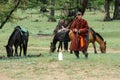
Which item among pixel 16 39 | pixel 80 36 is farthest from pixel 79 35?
pixel 16 39

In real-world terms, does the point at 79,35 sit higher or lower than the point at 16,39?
higher

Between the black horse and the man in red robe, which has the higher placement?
the man in red robe

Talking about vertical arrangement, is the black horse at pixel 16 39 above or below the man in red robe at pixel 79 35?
below

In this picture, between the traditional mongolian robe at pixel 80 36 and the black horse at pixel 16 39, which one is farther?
the black horse at pixel 16 39

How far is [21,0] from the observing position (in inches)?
933

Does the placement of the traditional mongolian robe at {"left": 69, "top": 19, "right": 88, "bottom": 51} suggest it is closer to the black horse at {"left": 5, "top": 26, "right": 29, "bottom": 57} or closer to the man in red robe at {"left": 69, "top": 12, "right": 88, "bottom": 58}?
the man in red robe at {"left": 69, "top": 12, "right": 88, "bottom": 58}

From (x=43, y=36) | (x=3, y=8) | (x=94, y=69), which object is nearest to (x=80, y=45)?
(x=94, y=69)

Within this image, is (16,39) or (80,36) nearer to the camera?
(80,36)

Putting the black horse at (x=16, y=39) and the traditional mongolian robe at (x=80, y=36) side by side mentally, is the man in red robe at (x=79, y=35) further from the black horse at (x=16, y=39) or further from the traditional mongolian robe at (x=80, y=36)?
the black horse at (x=16, y=39)

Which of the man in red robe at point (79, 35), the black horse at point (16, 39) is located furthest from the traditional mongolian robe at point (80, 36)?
the black horse at point (16, 39)

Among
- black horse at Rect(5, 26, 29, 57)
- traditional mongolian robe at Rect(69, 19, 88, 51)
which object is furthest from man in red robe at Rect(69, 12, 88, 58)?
black horse at Rect(5, 26, 29, 57)

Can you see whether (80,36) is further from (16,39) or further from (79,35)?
(16,39)

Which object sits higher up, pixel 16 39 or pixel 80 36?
pixel 80 36

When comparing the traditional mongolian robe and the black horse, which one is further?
the black horse
